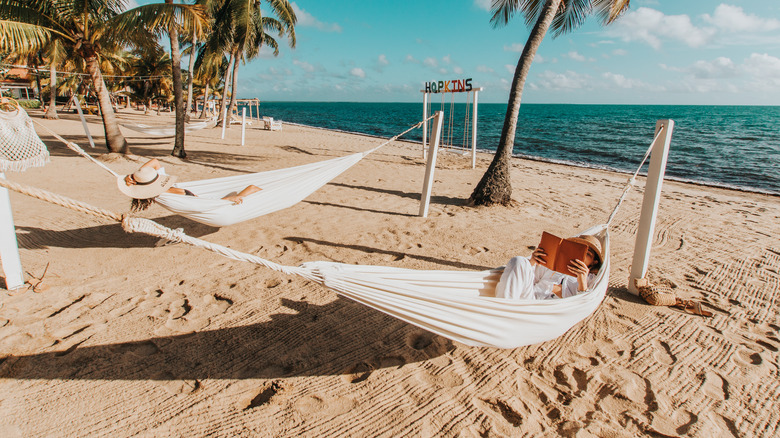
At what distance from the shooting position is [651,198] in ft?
8.54

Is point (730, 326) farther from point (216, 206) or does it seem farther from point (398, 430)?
point (216, 206)

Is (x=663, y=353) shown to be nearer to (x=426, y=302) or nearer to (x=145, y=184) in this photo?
(x=426, y=302)

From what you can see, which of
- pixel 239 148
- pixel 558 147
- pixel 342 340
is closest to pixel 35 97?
pixel 239 148

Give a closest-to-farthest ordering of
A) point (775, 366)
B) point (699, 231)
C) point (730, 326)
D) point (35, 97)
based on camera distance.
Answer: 1. point (775, 366)
2. point (730, 326)
3. point (699, 231)
4. point (35, 97)

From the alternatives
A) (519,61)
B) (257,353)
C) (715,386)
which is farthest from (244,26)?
(715,386)

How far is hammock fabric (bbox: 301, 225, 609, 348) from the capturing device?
1497 millimetres

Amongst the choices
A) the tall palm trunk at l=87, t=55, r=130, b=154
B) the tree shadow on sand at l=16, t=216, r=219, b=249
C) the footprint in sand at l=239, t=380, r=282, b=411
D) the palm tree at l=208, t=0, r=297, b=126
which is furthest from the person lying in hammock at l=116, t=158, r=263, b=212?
the palm tree at l=208, t=0, r=297, b=126

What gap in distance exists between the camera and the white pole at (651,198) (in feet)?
8.21

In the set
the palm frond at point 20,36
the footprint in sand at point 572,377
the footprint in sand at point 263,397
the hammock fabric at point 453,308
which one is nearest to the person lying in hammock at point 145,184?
the footprint in sand at point 263,397

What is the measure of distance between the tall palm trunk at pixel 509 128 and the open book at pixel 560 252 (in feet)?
7.78

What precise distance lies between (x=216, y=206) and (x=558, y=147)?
46.7 feet

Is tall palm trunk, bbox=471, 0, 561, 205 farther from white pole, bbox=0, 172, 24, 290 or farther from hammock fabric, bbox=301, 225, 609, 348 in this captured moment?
white pole, bbox=0, 172, 24, 290

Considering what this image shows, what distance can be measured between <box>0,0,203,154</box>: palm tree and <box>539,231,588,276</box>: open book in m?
5.95

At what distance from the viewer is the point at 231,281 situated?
2.67 meters
